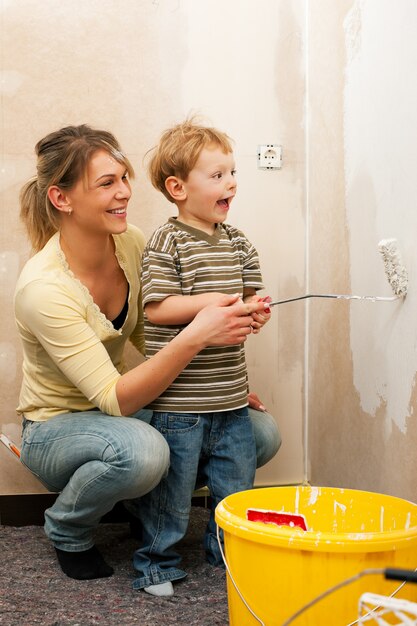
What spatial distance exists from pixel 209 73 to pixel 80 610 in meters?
1.46

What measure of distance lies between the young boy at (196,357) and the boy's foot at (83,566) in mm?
99

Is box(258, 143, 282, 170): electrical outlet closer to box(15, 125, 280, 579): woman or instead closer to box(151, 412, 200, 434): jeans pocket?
box(15, 125, 280, 579): woman

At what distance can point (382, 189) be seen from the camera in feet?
5.52

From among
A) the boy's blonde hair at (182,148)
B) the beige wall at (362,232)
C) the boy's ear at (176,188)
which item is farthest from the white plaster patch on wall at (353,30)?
the boy's ear at (176,188)

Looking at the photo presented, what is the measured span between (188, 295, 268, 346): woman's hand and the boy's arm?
0.04 m

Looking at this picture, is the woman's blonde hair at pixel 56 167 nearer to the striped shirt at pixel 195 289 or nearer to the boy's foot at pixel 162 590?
the striped shirt at pixel 195 289

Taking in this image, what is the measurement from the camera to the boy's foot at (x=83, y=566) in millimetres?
1808

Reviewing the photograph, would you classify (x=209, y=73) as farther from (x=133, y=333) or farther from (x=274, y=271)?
(x=133, y=333)

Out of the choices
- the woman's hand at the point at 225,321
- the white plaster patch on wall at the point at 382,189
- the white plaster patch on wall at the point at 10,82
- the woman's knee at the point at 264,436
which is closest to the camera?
the white plaster patch on wall at the point at 382,189

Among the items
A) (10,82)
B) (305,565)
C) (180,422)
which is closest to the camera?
(305,565)

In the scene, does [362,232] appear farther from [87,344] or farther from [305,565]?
[305,565]

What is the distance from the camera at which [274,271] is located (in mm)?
2291

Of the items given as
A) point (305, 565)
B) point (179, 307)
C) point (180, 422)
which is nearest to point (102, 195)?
point (179, 307)

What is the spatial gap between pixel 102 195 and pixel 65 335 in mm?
342
